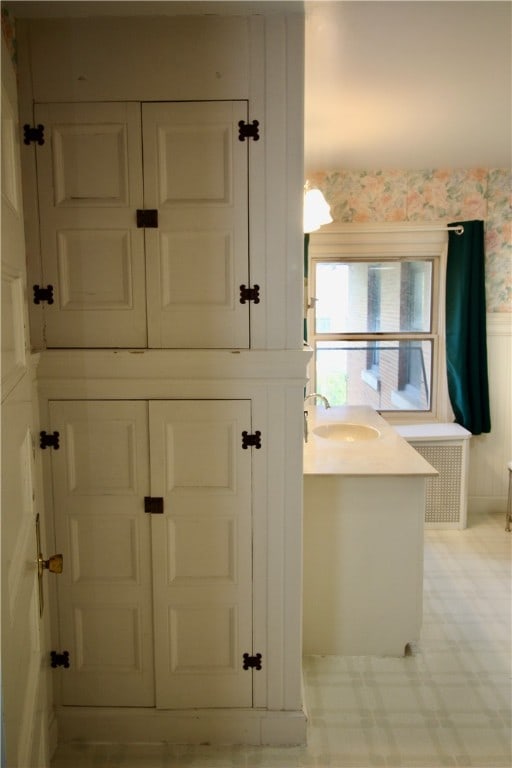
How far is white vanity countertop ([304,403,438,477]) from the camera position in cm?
244

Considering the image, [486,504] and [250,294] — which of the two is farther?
[486,504]

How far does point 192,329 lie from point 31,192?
64 centimetres

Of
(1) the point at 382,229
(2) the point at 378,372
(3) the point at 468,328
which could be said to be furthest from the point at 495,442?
(1) the point at 382,229

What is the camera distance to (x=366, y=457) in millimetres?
2639

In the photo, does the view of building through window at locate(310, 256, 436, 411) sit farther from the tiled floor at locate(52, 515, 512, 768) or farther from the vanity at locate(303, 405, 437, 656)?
the vanity at locate(303, 405, 437, 656)

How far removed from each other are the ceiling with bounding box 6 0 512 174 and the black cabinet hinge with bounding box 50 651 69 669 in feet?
6.51

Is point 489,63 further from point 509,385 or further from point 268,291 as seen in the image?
point 509,385

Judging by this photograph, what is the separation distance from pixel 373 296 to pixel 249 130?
262cm

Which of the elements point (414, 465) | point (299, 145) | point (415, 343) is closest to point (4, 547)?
point (299, 145)

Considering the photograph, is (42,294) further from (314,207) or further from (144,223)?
(314,207)

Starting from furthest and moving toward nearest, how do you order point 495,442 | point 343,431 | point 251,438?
point 495,442 < point 343,431 < point 251,438

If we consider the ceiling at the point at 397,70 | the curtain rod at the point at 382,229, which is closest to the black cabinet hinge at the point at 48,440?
the ceiling at the point at 397,70

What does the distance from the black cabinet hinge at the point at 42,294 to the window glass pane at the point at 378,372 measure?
8.74 ft

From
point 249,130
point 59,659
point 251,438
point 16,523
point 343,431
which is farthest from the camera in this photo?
point 343,431
